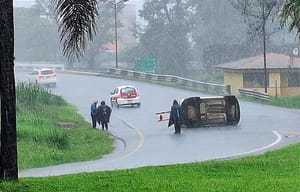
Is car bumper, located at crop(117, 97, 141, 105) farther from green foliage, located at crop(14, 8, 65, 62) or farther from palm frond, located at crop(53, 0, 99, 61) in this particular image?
green foliage, located at crop(14, 8, 65, 62)

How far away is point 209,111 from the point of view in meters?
31.0

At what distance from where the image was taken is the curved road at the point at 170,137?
1978cm

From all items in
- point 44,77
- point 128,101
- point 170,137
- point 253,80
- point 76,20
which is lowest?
point 170,137

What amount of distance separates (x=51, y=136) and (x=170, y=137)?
14.5 feet

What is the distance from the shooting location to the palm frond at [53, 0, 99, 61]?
10102mm

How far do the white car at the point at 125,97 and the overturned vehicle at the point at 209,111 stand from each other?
8.88 m

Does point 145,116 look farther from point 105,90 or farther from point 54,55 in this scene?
point 54,55

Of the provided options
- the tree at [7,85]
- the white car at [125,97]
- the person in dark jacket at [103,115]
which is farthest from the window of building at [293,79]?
the tree at [7,85]

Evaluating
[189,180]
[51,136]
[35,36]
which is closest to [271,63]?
[51,136]

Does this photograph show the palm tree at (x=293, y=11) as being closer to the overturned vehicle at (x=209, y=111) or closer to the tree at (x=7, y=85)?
the tree at (x=7, y=85)

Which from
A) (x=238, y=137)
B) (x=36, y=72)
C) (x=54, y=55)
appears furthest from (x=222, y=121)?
(x=54, y=55)

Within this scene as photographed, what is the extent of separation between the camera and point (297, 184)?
927 centimetres

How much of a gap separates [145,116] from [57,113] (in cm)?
451

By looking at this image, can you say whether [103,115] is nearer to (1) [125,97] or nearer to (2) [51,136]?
(2) [51,136]
